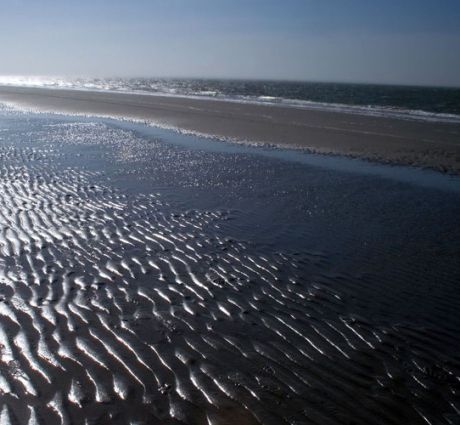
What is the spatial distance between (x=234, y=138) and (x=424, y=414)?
19.0 m

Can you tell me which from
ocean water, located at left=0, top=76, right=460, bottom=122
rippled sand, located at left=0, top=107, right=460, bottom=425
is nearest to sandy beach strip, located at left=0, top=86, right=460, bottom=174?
rippled sand, located at left=0, top=107, right=460, bottom=425

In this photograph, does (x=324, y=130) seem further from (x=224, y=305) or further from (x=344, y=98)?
(x=344, y=98)

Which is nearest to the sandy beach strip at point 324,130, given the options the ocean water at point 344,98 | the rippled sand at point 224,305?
the rippled sand at point 224,305

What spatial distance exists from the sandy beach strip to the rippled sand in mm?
6686

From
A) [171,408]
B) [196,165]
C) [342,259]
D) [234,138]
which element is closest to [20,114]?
[234,138]

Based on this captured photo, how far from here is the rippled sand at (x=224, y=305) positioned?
438 cm

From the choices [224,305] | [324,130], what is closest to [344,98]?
[324,130]

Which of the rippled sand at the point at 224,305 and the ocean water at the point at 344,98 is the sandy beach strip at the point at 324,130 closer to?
the rippled sand at the point at 224,305

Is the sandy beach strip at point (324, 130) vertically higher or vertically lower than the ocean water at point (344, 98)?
lower

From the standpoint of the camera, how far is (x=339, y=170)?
626 inches

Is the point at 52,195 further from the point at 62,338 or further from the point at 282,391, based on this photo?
the point at 282,391

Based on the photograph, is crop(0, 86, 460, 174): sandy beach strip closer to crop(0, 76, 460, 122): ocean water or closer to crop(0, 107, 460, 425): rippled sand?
crop(0, 107, 460, 425): rippled sand

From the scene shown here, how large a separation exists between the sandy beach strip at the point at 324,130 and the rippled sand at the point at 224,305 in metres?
6.69

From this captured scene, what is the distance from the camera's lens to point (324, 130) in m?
25.2
